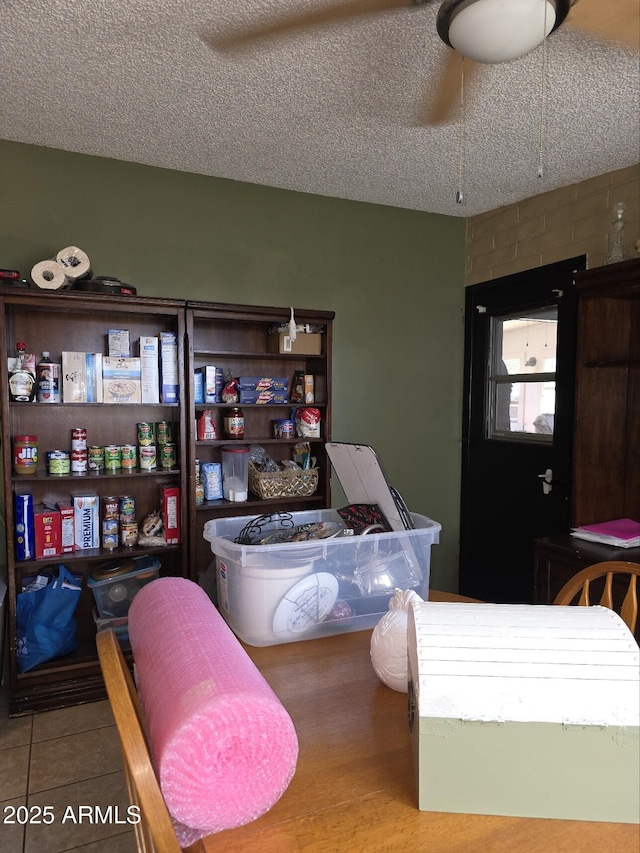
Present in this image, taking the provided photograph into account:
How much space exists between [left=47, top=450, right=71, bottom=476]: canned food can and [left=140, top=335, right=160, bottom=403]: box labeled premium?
0.46 metres

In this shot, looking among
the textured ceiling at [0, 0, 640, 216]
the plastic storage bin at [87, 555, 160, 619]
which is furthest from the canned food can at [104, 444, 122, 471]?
the textured ceiling at [0, 0, 640, 216]

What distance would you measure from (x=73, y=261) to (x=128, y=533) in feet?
4.28

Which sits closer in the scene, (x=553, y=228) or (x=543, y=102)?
(x=543, y=102)

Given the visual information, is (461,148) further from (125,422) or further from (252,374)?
(125,422)

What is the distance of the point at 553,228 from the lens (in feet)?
10.4

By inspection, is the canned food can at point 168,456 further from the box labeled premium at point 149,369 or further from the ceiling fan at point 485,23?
the ceiling fan at point 485,23

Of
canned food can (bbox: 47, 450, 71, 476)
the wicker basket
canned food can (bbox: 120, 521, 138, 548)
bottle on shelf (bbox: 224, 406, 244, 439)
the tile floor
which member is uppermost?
bottle on shelf (bbox: 224, 406, 244, 439)

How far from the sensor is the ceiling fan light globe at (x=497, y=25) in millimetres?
1391

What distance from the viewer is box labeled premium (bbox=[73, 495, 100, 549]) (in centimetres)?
271

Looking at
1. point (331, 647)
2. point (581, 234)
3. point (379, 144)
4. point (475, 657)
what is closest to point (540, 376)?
point (581, 234)

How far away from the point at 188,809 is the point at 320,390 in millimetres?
2538

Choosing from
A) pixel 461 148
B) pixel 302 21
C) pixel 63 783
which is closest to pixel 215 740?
pixel 63 783

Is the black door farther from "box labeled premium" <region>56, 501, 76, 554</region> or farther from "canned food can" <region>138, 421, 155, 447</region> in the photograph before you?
"box labeled premium" <region>56, 501, 76, 554</region>

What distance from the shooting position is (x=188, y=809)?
0.79m
